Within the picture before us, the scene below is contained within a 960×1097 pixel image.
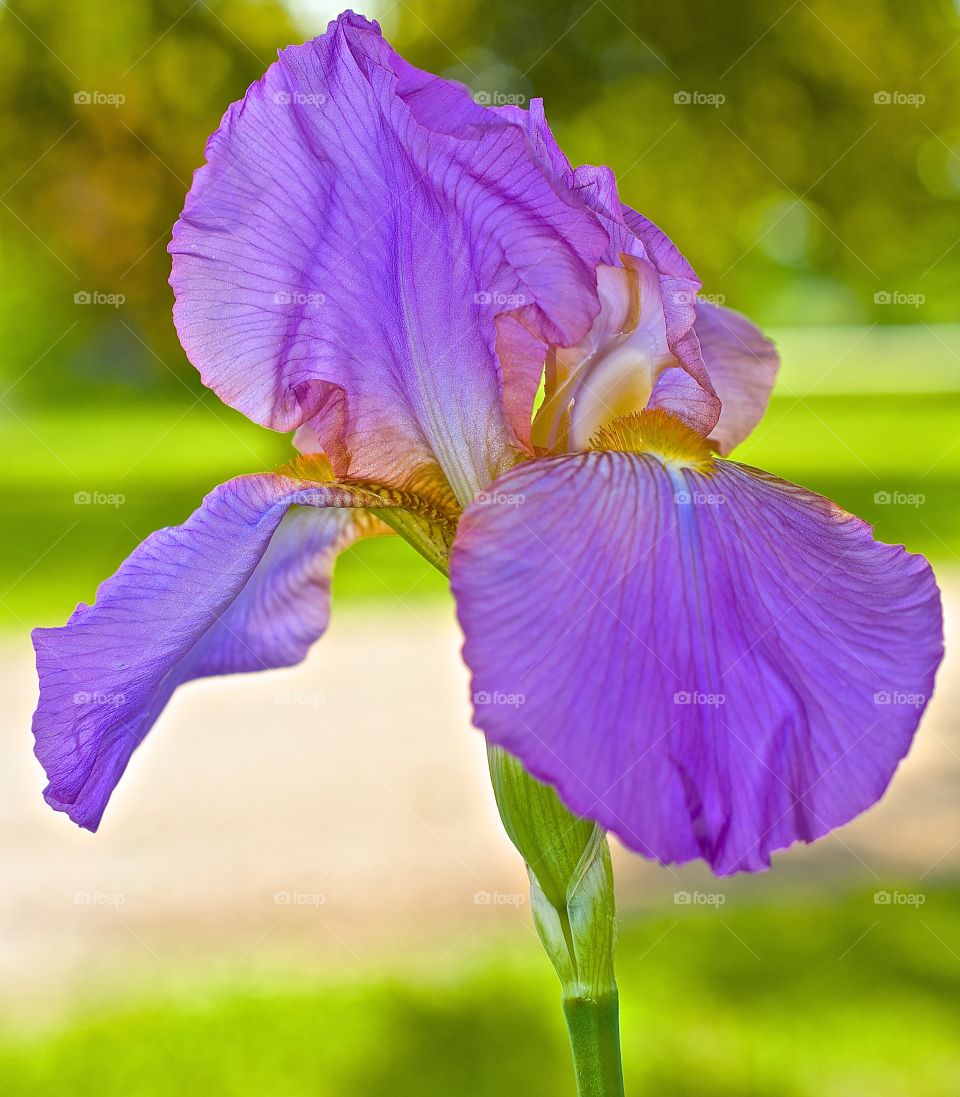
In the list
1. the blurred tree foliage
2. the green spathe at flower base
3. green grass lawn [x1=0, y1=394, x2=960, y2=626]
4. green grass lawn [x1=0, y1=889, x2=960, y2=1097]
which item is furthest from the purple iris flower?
the blurred tree foliage

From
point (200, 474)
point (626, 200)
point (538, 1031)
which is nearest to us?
point (538, 1031)

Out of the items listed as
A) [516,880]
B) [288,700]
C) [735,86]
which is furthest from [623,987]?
[735,86]

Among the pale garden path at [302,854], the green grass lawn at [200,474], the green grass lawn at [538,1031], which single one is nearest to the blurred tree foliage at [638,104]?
the green grass lawn at [200,474]

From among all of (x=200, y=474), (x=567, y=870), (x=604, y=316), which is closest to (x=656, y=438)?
(x=604, y=316)

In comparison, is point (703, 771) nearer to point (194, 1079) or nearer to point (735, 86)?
point (194, 1079)

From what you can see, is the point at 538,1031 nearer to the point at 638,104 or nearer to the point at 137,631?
the point at 137,631

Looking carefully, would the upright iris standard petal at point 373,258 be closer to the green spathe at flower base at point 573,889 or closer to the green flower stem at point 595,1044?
the green spathe at flower base at point 573,889
